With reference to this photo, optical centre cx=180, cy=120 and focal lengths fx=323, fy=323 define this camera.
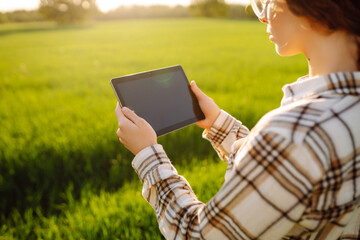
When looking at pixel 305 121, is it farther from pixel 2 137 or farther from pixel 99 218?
pixel 2 137

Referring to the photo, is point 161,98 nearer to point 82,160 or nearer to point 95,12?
point 82,160

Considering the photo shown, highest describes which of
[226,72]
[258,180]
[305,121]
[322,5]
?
[322,5]

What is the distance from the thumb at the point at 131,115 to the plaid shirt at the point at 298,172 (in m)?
0.41

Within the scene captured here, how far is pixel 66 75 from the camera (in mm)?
7508

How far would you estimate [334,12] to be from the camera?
2.62 feet

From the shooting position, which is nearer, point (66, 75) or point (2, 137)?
point (2, 137)

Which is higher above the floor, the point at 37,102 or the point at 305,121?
the point at 305,121

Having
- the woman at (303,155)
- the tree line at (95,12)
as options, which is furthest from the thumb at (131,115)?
the tree line at (95,12)

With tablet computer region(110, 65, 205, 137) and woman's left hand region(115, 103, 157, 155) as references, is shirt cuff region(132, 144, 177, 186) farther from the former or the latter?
tablet computer region(110, 65, 205, 137)

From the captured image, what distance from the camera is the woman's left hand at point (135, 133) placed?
110 cm

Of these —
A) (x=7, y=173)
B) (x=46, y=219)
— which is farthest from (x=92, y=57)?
(x=46, y=219)

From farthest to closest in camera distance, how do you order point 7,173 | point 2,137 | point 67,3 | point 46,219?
point 67,3 → point 2,137 → point 7,173 → point 46,219

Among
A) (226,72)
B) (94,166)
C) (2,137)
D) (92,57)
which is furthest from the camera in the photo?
(92,57)

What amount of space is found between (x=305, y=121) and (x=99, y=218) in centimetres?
169
